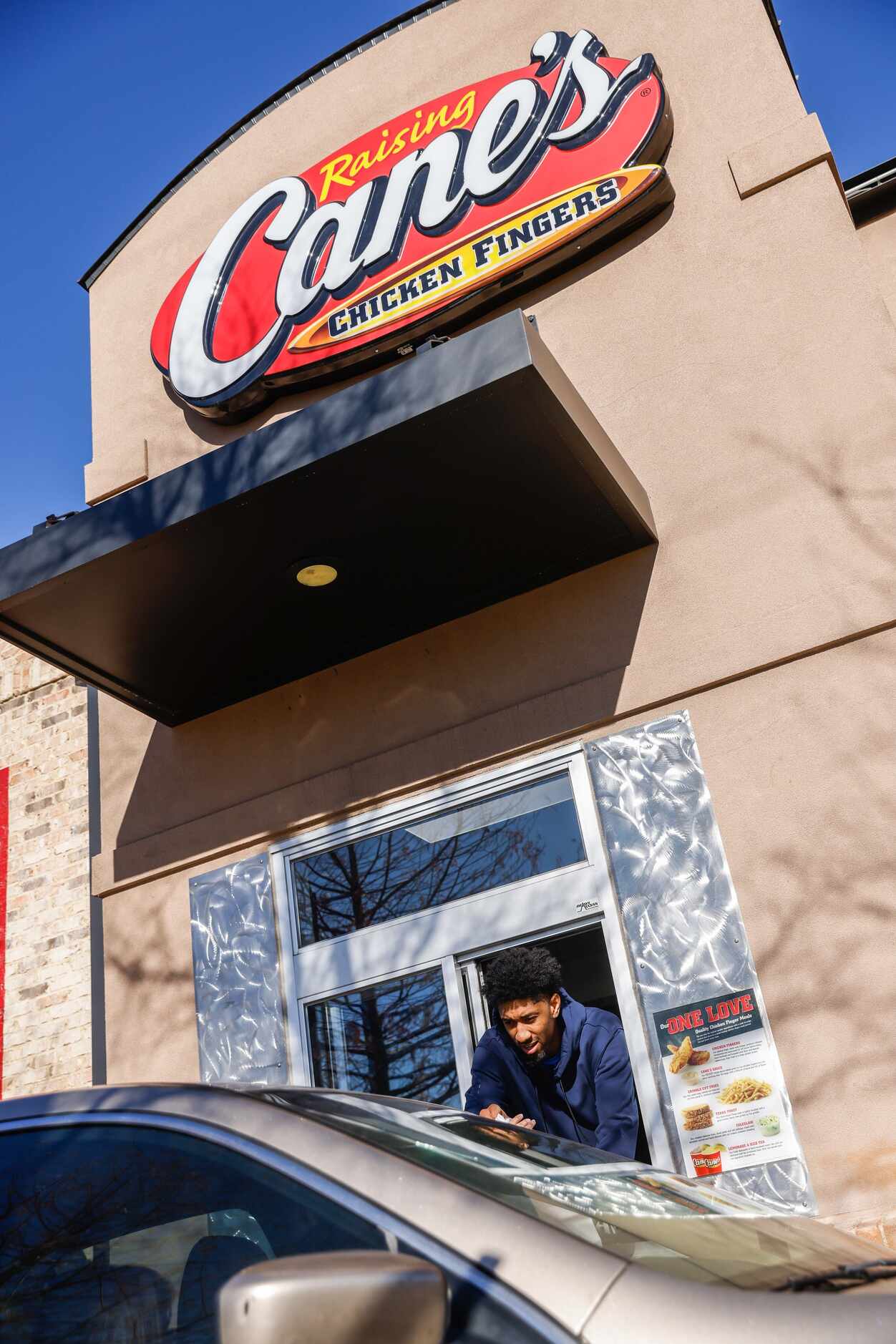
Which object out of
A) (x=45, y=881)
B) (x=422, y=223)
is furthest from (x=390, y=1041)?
(x=45, y=881)

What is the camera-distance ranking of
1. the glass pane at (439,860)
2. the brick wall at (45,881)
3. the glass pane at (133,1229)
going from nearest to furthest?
the glass pane at (133,1229), the glass pane at (439,860), the brick wall at (45,881)

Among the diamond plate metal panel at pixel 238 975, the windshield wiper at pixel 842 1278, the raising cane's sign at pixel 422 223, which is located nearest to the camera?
the windshield wiper at pixel 842 1278

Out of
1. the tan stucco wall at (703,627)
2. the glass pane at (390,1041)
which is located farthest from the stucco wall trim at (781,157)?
the glass pane at (390,1041)

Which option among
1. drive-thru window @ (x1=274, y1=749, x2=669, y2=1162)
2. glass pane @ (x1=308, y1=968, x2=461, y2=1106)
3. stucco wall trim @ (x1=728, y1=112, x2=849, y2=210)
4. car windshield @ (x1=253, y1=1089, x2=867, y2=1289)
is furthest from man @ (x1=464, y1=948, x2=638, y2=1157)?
stucco wall trim @ (x1=728, y1=112, x2=849, y2=210)

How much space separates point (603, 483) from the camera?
594cm

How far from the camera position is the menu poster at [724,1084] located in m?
5.33

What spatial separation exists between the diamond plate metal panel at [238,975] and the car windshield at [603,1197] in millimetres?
4353

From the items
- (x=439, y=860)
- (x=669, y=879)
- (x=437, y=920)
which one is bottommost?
(x=669, y=879)

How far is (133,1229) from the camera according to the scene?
6.85 feet

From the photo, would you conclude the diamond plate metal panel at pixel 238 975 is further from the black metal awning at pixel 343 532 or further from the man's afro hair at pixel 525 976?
the man's afro hair at pixel 525 976

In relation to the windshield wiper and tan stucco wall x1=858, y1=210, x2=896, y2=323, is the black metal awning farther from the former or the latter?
the windshield wiper

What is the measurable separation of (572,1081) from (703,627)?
2363 mm

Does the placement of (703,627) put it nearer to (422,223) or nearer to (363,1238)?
(422,223)

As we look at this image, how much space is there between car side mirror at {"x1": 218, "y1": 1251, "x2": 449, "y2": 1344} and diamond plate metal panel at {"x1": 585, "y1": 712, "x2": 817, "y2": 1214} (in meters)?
4.28
